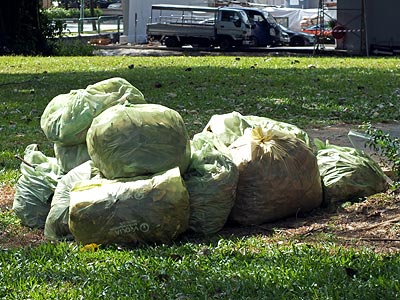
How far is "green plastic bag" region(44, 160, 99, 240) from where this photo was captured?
5.99 meters

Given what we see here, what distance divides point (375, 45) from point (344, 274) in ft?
88.5

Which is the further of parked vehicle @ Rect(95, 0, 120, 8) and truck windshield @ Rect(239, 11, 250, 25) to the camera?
parked vehicle @ Rect(95, 0, 120, 8)

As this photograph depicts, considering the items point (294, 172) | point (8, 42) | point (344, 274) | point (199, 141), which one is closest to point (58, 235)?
point (199, 141)

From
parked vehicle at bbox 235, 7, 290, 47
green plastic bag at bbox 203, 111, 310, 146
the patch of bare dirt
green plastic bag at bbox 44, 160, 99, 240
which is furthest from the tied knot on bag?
parked vehicle at bbox 235, 7, 290, 47

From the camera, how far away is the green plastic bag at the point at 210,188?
232 inches

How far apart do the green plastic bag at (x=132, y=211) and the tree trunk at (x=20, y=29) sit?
2196cm

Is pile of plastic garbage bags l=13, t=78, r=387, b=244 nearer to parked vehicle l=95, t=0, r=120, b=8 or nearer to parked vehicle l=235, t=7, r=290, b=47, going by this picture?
parked vehicle l=235, t=7, r=290, b=47

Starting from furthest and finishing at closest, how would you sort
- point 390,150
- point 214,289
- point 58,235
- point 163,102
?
1. point 163,102
2. point 390,150
3. point 58,235
4. point 214,289

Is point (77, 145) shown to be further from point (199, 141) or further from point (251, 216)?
point (251, 216)

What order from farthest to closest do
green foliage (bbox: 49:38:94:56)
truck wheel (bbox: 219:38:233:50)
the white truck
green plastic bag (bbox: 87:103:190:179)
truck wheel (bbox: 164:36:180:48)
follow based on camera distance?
truck wheel (bbox: 164:36:180:48) < truck wheel (bbox: 219:38:233:50) < the white truck < green foliage (bbox: 49:38:94:56) < green plastic bag (bbox: 87:103:190:179)

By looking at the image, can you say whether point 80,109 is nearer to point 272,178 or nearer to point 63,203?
point 63,203

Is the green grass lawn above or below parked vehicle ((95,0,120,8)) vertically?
below

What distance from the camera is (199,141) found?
641 cm

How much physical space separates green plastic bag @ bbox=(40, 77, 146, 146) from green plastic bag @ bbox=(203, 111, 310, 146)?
68 cm
